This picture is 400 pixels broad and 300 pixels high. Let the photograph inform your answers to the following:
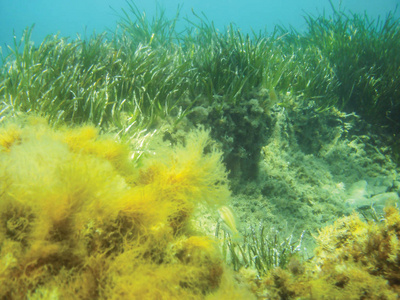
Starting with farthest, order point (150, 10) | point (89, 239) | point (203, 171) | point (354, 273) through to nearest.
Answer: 1. point (150, 10)
2. point (203, 171)
3. point (354, 273)
4. point (89, 239)

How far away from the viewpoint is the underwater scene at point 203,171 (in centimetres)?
173

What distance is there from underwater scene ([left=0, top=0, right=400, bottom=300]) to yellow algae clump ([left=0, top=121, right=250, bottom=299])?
0.01m

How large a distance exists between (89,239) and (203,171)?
112 cm

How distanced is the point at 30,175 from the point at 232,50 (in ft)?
15.8

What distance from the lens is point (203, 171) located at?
7.75 feet

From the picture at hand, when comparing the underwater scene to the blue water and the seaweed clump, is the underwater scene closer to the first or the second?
the seaweed clump

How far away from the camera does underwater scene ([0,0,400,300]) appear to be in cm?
173

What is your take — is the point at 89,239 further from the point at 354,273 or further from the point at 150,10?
the point at 150,10

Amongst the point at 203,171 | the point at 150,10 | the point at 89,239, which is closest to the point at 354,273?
the point at 203,171

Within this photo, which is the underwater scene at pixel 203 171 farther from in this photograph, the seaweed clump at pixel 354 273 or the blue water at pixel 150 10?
the blue water at pixel 150 10

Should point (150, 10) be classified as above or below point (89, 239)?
above

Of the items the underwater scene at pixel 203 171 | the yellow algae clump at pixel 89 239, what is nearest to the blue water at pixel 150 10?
the underwater scene at pixel 203 171

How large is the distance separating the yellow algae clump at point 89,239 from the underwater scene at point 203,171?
0.03ft

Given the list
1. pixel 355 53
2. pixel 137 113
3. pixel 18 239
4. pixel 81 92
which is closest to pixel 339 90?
pixel 355 53
